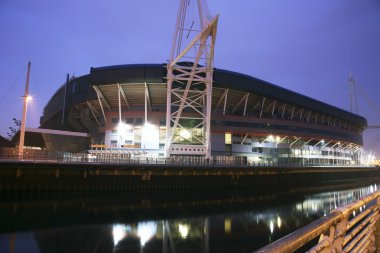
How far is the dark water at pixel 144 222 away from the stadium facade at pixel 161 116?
15255 mm

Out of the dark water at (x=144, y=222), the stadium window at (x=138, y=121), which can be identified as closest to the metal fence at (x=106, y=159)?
the dark water at (x=144, y=222)

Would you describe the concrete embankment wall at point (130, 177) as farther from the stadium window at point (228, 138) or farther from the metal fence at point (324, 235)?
the metal fence at point (324, 235)

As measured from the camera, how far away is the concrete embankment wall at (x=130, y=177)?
28.4 m

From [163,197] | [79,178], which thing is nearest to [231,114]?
[163,197]

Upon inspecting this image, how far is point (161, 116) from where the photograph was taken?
50344 millimetres

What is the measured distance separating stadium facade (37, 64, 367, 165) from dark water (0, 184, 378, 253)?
1526cm

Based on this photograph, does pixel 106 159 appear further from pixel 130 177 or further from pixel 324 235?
pixel 324 235

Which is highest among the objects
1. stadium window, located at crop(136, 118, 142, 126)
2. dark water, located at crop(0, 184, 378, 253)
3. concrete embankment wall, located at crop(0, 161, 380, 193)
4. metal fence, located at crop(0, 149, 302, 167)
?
stadium window, located at crop(136, 118, 142, 126)

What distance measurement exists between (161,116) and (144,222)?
32.0m

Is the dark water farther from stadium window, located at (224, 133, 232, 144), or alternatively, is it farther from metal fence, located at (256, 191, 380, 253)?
stadium window, located at (224, 133, 232, 144)

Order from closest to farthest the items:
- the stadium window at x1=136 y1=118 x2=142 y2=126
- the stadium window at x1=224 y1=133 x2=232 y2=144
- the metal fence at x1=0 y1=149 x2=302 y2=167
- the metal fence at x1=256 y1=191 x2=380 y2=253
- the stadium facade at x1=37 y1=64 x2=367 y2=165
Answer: the metal fence at x1=256 y1=191 x2=380 y2=253 < the metal fence at x1=0 y1=149 x2=302 y2=167 < the stadium facade at x1=37 y1=64 x2=367 y2=165 < the stadium window at x1=136 y1=118 x2=142 y2=126 < the stadium window at x1=224 y1=133 x2=232 y2=144

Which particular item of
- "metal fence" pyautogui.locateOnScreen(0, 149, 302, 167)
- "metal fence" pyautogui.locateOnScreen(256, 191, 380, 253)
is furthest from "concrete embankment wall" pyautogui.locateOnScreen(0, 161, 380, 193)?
"metal fence" pyautogui.locateOnScreen(256, 191, 380, 253)

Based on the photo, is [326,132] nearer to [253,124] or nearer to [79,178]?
[253,124]

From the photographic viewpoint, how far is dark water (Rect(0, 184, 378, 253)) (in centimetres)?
1501
